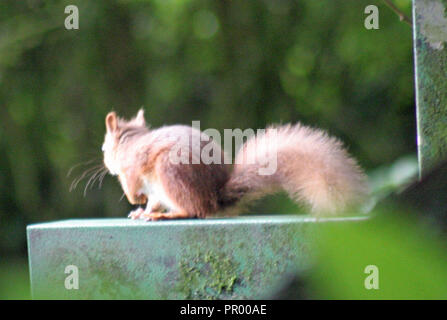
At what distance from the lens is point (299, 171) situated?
174 cm

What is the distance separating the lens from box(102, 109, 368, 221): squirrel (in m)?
1.67

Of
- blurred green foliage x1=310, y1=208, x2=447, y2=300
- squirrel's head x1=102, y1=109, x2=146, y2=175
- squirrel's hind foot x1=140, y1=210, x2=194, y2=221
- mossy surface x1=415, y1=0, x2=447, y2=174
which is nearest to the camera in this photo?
blurred green foliage x1=310, y1=208, x2=447, y2=300

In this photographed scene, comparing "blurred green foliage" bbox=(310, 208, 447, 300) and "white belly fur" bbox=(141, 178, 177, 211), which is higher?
"blurred green foliage" bbox=(310, 208, 447, 300)

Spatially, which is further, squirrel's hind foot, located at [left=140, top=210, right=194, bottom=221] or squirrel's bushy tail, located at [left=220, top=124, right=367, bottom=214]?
squirrel's hind foot, located at [left=140, top=210, right=194, bottom=221]

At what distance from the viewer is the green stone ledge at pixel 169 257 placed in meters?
1.46

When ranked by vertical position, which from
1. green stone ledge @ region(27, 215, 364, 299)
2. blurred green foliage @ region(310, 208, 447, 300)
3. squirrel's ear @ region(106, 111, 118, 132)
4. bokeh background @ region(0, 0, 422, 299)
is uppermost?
bokeh background @ region(0, 0, 422, 299)

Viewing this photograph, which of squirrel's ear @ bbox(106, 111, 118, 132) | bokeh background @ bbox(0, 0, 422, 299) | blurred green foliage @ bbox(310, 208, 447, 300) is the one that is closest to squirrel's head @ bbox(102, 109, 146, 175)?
squirrel's ear @ bbox(106, 111, 118, 132)

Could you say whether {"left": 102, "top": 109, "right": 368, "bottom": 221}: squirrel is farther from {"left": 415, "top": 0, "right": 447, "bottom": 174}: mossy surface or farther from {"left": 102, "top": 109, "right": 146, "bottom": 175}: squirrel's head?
{"left": 415, "top": 0, "right": 447, "bottom": 174}: mossy surface

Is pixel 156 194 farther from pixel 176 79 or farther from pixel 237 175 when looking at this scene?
pixel 176 79

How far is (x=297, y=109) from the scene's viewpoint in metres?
3.77

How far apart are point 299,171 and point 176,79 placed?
213 centimetres

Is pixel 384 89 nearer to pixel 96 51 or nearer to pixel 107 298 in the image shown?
pixel 96 51

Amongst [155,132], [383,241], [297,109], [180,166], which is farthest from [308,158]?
[297,109]

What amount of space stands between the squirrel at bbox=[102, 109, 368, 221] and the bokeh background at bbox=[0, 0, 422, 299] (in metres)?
1.76
